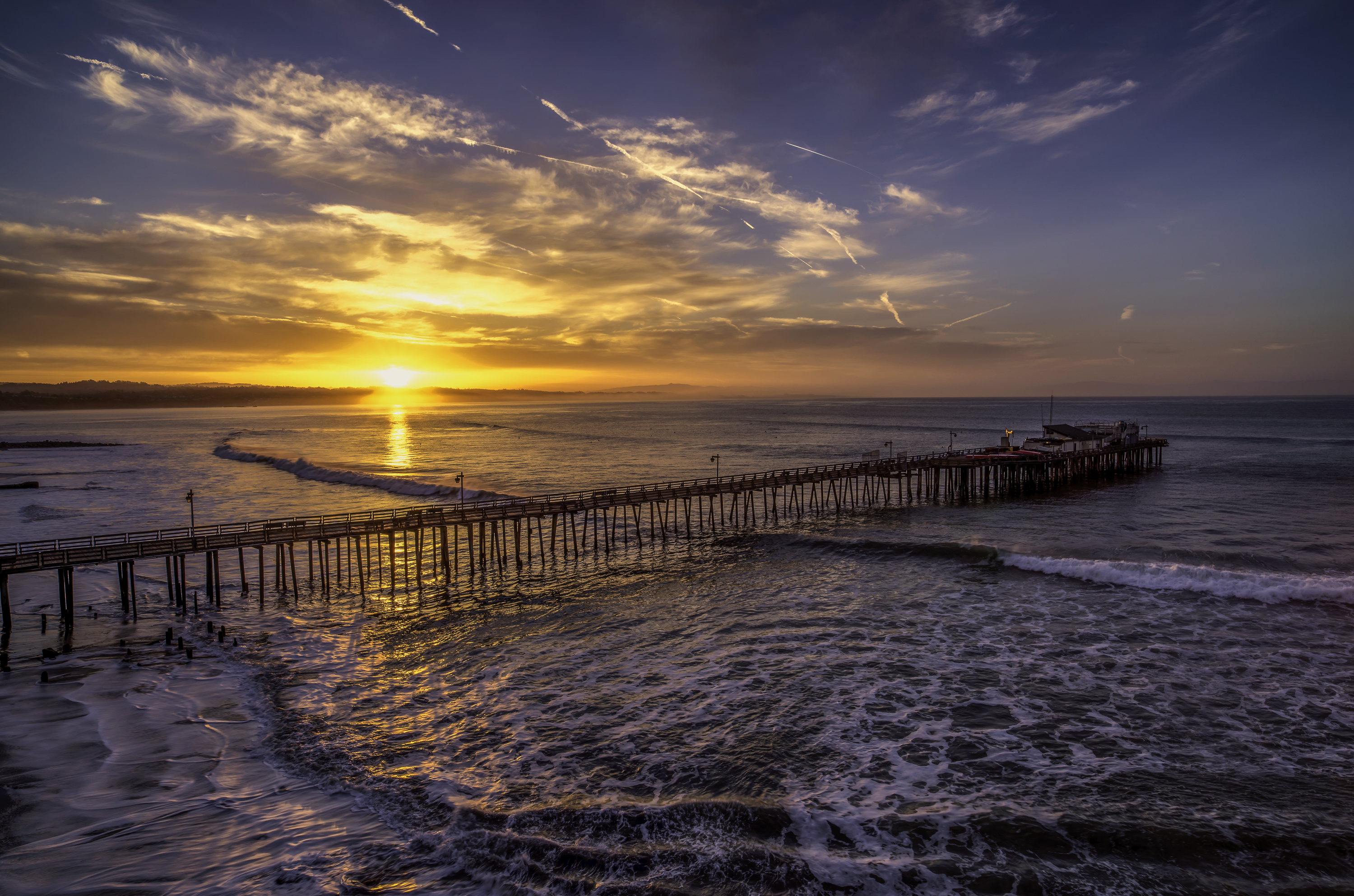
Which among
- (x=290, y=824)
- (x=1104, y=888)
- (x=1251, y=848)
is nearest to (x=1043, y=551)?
(x=1251, y=848)

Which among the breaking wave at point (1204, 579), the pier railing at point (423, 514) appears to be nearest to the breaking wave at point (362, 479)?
the pier railing at point (423, 514)

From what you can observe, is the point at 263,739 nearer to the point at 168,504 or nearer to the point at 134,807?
the point at 134,807

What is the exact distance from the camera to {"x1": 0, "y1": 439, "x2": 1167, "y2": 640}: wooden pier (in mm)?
27219

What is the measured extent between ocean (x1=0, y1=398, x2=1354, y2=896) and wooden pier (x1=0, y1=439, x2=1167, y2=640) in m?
1.87

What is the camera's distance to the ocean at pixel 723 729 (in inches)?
478

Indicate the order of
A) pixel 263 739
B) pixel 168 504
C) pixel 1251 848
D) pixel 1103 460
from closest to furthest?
pixel 1251 848 < pixel 263 739 < pixel 168 504 < pixel 1103 460

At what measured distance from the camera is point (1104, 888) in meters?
11.6

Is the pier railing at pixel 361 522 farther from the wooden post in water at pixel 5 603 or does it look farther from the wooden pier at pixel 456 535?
the wooden post in water at pixel 5 603

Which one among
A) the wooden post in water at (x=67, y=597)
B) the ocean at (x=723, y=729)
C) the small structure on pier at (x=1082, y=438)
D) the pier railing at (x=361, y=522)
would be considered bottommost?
the ocean at (x=723, y=729)

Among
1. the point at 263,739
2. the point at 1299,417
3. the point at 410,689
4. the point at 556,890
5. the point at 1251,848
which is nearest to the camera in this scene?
the point at 556,890

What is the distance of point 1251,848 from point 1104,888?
3.65m

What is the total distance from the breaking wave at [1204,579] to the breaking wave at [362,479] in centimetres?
3488

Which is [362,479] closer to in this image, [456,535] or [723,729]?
[456,535]

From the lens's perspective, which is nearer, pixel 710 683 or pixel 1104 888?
pixel 1104 888
